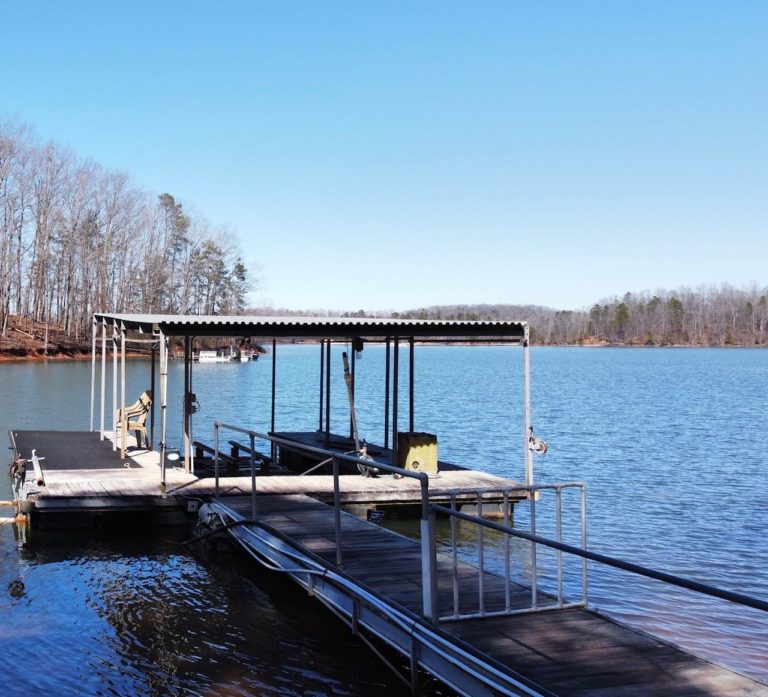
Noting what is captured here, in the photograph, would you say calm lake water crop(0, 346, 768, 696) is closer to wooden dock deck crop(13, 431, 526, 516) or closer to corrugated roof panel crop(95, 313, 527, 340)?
wooden dock deck crop(13, 431, 526, 516)

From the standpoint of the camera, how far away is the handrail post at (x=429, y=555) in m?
6.06

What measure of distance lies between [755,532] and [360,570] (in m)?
8.21

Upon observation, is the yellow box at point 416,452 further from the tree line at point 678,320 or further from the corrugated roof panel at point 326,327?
the tree line at point 678,320

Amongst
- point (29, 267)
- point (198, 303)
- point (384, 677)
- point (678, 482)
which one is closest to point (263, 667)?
point (384, 677)

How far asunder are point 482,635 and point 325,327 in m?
7.77

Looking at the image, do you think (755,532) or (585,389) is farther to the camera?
(585,389)

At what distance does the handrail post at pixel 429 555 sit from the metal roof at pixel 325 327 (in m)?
6.65

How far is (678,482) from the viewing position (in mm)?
18406

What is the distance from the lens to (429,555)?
6129mm

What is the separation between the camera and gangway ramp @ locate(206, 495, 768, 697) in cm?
526

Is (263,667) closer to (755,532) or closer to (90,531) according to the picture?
(90,531)

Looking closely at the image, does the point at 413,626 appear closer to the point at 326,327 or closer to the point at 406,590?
the point at 406,590

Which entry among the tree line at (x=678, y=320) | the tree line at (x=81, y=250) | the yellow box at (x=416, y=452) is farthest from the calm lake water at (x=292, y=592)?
the tree line at (x=678, y=320)

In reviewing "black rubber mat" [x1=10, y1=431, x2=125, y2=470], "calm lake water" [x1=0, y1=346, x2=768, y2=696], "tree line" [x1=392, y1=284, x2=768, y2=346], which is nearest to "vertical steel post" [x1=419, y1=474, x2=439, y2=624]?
"calm lake water" [x1=0, y1=346, x2=768, y2=696]
